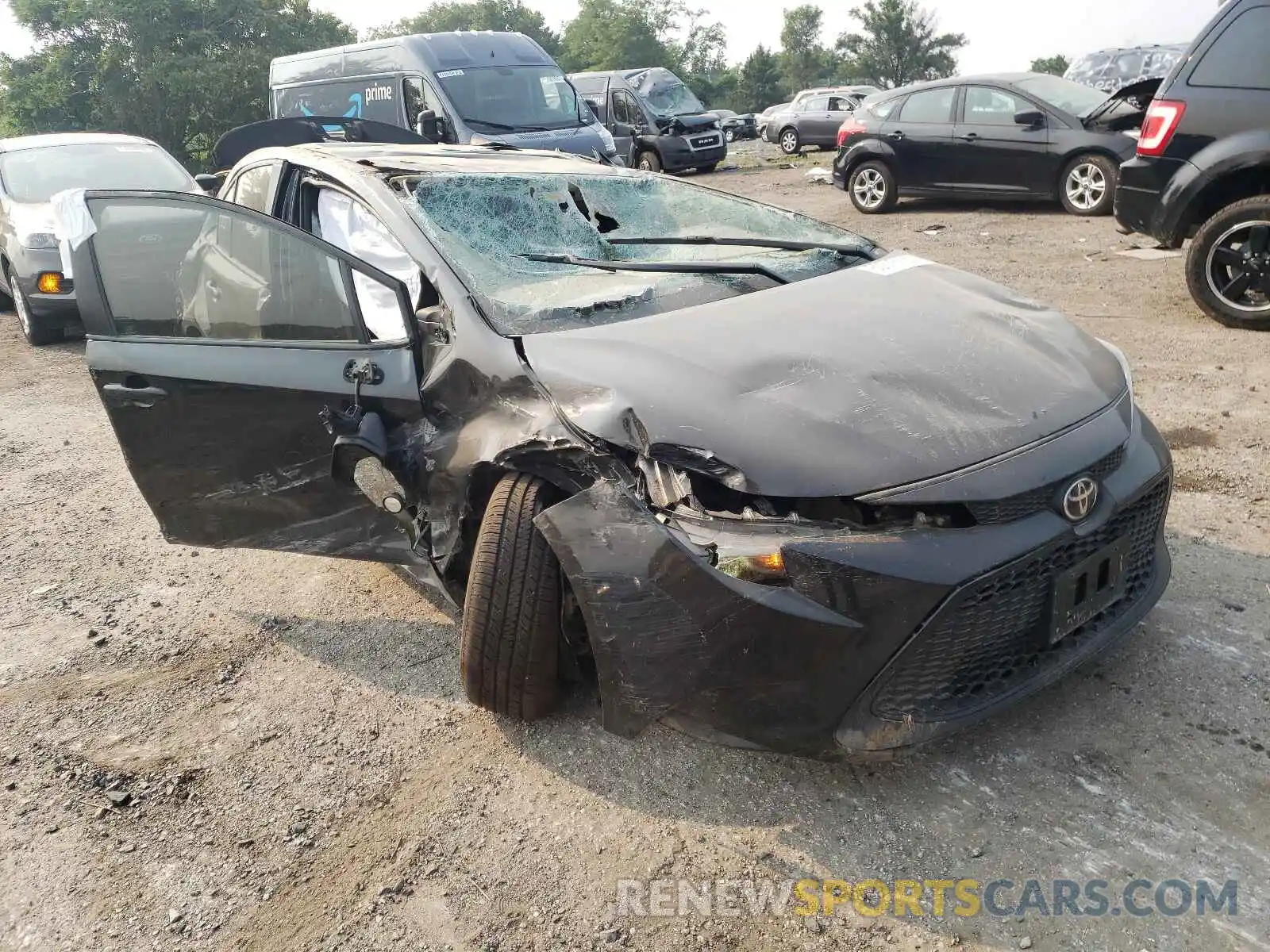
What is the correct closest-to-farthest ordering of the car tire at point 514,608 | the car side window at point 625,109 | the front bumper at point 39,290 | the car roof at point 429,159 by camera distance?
the car tire at point 514,608, the car roof at point 429,159, the front bumper at point 39,290, the car side window at point 625,109

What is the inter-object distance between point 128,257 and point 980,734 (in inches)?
121

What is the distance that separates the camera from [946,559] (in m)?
2.11

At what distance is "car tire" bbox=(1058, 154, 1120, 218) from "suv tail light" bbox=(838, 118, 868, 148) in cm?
236

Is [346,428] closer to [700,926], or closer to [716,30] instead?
[700,926]

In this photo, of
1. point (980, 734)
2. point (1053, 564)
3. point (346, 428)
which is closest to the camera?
point (1053, 564)

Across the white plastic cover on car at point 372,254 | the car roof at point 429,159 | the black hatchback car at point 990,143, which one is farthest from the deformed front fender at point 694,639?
the black hatchback car at point 990,143

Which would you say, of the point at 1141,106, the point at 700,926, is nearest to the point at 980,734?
the point at 700,926

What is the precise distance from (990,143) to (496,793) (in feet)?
31.1

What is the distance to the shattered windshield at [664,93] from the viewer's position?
19000 millimetres

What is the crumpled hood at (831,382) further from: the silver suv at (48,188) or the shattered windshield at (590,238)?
the silver suv at (48,188)

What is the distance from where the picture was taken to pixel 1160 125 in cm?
594

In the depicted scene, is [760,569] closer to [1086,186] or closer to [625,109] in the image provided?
[1086,186]

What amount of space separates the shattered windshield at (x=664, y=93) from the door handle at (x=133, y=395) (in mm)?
16887

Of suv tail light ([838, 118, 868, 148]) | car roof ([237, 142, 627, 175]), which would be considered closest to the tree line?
suv tail light ([838, 118, 868, 148])
